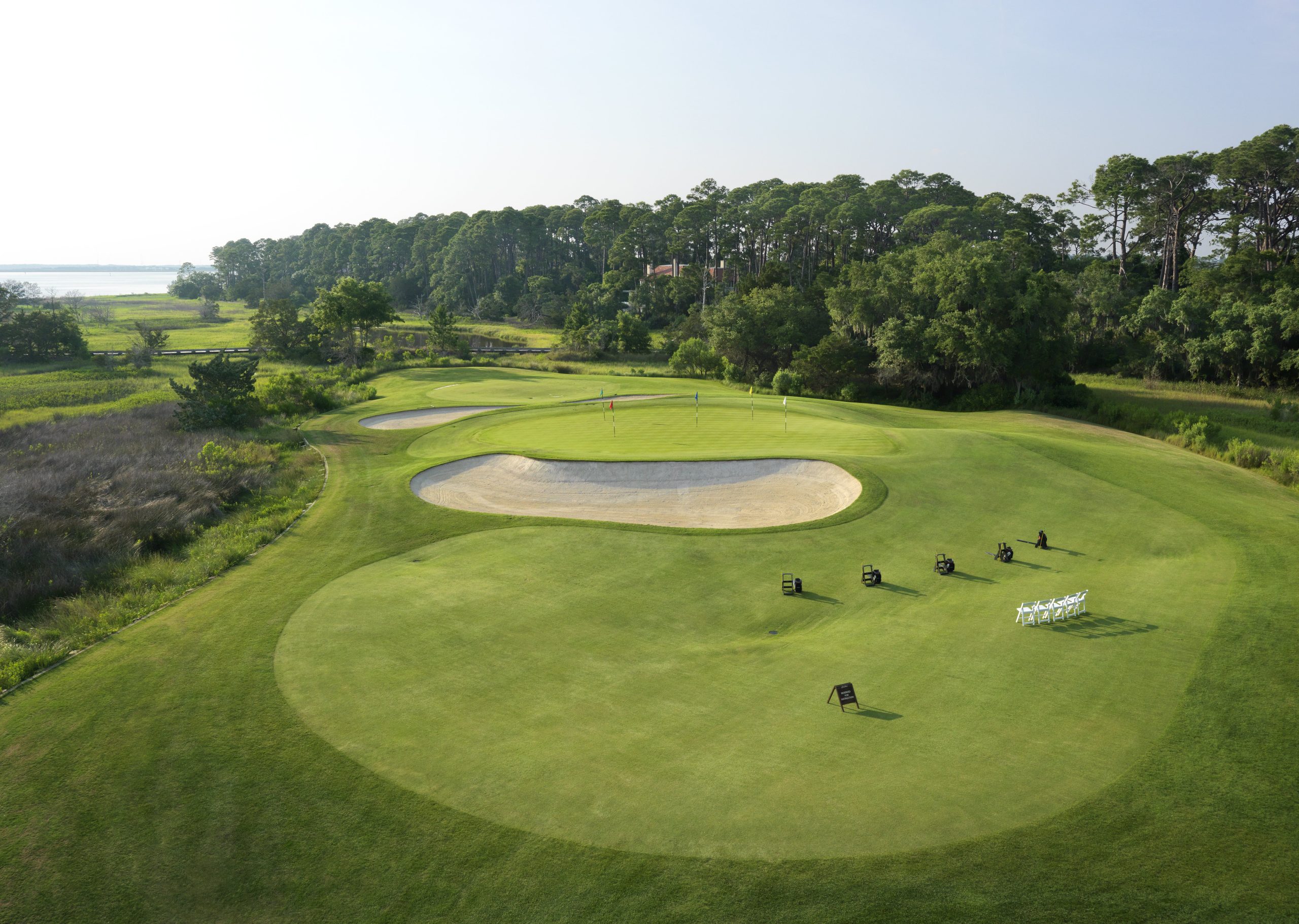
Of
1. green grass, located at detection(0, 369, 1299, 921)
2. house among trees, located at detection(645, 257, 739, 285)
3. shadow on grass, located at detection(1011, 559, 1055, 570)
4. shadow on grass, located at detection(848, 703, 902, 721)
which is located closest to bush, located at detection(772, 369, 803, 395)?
green grass, located at detection(0, 369, 1299, 921)

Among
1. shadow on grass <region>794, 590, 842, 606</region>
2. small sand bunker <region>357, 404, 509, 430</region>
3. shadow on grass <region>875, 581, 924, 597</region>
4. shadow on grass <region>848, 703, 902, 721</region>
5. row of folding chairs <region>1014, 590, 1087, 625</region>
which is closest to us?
shadow on grass <region>848, 703, 902, 721</region>

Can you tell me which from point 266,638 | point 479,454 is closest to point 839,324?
point 479,454

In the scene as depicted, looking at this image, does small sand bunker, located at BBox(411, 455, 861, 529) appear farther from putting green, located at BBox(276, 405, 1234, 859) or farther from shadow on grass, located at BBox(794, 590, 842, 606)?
shadow on grass, located at BBox(794, 590, 842, 606)

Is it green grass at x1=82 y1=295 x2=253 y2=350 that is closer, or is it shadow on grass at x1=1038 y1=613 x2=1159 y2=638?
shadow on grass at x1=1038 y1=613 x2=1159 y2=638

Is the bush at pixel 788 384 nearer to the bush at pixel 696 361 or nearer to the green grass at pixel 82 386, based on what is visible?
the bush at pixel 696 361

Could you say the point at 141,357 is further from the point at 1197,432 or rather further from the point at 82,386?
the point at 1197,432

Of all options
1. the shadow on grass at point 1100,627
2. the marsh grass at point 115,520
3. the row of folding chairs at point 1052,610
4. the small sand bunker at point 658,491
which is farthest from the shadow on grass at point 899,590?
the marsh grass at point 115,520

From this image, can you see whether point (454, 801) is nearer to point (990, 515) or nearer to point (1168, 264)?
point (990, 515)
